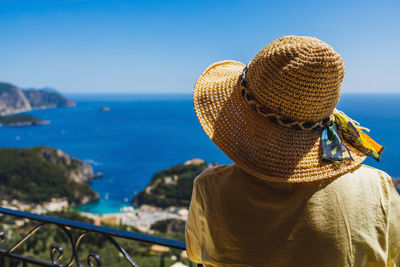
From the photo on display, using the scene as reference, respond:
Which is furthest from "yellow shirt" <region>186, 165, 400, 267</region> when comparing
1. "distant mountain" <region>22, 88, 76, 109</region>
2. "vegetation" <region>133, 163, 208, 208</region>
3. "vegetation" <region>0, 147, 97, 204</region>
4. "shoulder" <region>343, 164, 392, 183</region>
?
"distant mountain" <region>22, 88, 76, 109</region>

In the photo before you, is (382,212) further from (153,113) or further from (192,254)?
(153,113)

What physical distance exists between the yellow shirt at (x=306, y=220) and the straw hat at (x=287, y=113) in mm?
33

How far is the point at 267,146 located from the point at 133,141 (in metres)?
55.3

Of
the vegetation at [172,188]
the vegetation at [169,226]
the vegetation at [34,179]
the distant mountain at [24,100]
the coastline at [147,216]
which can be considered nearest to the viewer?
the vegetation at [169,226]

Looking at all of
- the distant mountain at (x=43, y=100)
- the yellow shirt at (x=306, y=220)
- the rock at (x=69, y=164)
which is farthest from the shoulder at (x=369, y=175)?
the distant mountain at (x=43, y=100)

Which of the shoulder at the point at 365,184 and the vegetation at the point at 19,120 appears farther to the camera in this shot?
the vegetation at the point at 19,120

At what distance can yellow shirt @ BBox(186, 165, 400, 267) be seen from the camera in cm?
66

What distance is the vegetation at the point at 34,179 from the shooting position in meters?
27.0

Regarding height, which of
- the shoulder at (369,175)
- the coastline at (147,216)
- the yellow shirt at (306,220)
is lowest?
the coastline at (147,216)

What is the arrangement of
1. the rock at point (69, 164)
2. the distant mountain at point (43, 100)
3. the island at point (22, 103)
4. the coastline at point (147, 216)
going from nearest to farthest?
the coastline at point (147, 216) < the rock at point (69, 164) < the island at point (22, 103) < the distant mountain at point (43, 100)

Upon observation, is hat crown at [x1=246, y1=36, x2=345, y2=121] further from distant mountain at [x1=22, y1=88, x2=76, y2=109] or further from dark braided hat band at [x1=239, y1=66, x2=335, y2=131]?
distant mountain at [x1=22, y1=88, x2=76, y2=109]

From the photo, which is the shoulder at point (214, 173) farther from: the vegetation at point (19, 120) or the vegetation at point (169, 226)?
the vegetation at point (19, 120)

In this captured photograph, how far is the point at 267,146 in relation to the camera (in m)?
0.73

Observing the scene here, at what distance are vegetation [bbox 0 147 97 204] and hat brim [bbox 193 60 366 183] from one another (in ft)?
95.7
